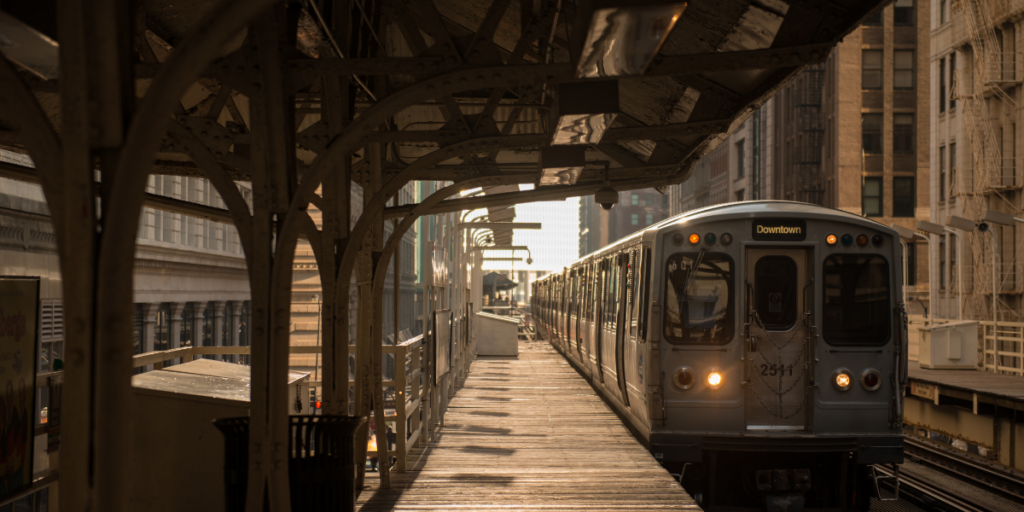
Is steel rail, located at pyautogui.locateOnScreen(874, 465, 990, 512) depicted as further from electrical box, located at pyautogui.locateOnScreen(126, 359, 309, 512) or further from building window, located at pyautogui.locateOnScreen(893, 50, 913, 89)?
building window, located at pyautogui.locateOnScreen(893, 50, 913, 89)

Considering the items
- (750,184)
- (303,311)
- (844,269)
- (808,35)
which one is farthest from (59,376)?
(750,184)

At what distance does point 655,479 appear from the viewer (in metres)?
8.75

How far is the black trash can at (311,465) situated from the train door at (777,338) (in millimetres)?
5195

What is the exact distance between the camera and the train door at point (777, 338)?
9.30m

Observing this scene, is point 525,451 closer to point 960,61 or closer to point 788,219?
point 788,219

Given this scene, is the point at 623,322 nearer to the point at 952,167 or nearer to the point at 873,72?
the point at 952,167

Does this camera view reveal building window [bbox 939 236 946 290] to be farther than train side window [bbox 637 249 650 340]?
Yes

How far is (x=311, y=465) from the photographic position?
211 inches

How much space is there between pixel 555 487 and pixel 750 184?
50735 millimetres

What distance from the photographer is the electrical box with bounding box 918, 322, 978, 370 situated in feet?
62.9

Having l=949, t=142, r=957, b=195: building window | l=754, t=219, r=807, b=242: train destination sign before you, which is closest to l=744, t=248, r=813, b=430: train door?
l=754, t=219, r=807, b=242: train destination sign

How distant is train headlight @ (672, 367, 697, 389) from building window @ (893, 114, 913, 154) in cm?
3699

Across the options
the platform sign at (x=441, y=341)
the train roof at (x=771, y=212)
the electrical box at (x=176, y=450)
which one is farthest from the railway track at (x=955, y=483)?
the electrical box at (x=176, y=450)

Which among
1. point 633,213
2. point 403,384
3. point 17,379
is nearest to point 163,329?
point 403,384
